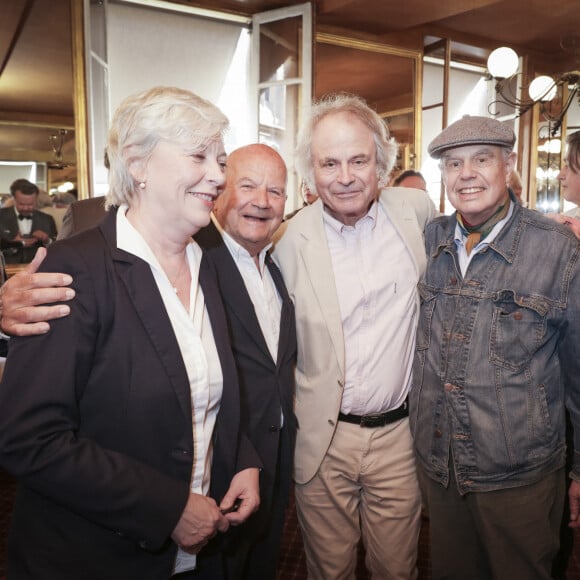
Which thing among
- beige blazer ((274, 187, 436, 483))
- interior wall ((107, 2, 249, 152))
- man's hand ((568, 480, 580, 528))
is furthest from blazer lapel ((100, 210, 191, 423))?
interior wall ((107, 2, 249, 152))

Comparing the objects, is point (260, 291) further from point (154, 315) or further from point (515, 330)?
point (515, 330)

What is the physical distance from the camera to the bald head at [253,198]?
1.80m

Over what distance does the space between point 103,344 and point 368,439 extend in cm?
111

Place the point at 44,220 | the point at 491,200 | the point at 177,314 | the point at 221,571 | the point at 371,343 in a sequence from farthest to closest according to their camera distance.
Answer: the point at 44,220
the point at 371,343
the point at 491,200
the point at 221,571
the point at 177,314

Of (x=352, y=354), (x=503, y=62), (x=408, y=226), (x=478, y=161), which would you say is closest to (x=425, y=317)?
(x=352, y=354)

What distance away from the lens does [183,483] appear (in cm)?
120

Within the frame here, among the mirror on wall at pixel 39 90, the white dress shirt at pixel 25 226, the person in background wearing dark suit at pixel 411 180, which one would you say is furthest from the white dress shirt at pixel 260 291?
the white dress shirt at pixel 25 226

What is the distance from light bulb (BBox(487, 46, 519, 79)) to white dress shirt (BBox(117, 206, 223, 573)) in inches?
182

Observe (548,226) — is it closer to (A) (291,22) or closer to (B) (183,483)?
(B) (183,483)

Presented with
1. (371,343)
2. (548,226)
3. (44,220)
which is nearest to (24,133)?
(44,220)

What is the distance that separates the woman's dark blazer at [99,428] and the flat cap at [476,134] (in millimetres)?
1033

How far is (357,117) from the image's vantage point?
1.97 metres

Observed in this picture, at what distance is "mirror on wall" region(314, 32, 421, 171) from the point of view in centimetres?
728

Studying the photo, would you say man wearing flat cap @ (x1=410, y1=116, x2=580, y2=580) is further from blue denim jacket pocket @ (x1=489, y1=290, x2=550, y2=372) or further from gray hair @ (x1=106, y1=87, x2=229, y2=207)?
gray hair @ (x1=106, y1=87, x2=229, y2=207)
